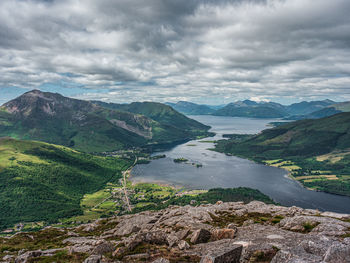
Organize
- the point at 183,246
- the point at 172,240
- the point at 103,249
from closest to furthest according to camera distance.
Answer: the point at 183,246, the point at 172,240, the point at 103,249

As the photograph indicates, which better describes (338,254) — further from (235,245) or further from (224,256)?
(224,256)

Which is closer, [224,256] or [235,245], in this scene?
[224,256]

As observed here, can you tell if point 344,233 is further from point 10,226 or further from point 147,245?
point 10,226

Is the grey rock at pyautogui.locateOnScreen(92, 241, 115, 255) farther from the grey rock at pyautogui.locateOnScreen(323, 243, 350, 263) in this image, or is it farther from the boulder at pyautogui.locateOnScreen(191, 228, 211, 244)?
the grey rock at pyautogui.locateOnScreen(323, 243, 350, 263)

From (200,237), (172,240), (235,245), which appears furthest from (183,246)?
(235,245)

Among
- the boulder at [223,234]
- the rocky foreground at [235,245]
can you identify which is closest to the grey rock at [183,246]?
the rocky foreground at [235,245]

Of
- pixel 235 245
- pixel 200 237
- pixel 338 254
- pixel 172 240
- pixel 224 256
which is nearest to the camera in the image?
pixel 338 254

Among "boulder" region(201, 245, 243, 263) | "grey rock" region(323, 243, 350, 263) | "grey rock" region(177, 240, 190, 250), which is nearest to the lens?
"grey rock" region(323, 243, 350, 263)

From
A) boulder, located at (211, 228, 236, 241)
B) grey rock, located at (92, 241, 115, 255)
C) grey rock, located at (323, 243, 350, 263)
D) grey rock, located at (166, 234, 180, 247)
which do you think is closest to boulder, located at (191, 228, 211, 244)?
boulder, located at (211, 228, 236, 241)

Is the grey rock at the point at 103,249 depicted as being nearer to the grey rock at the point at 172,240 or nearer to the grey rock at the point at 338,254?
the grey rock at the point at 172,240

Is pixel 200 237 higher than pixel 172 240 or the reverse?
higher

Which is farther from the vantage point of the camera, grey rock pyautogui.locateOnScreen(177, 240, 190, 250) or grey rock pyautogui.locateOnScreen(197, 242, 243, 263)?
grey rock pyautogui.locateOnScreen(177, 240, 190, 250)

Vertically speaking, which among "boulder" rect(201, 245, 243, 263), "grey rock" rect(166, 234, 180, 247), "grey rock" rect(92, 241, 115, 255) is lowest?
"grey rock" rect(92, 241, 115, 255)
